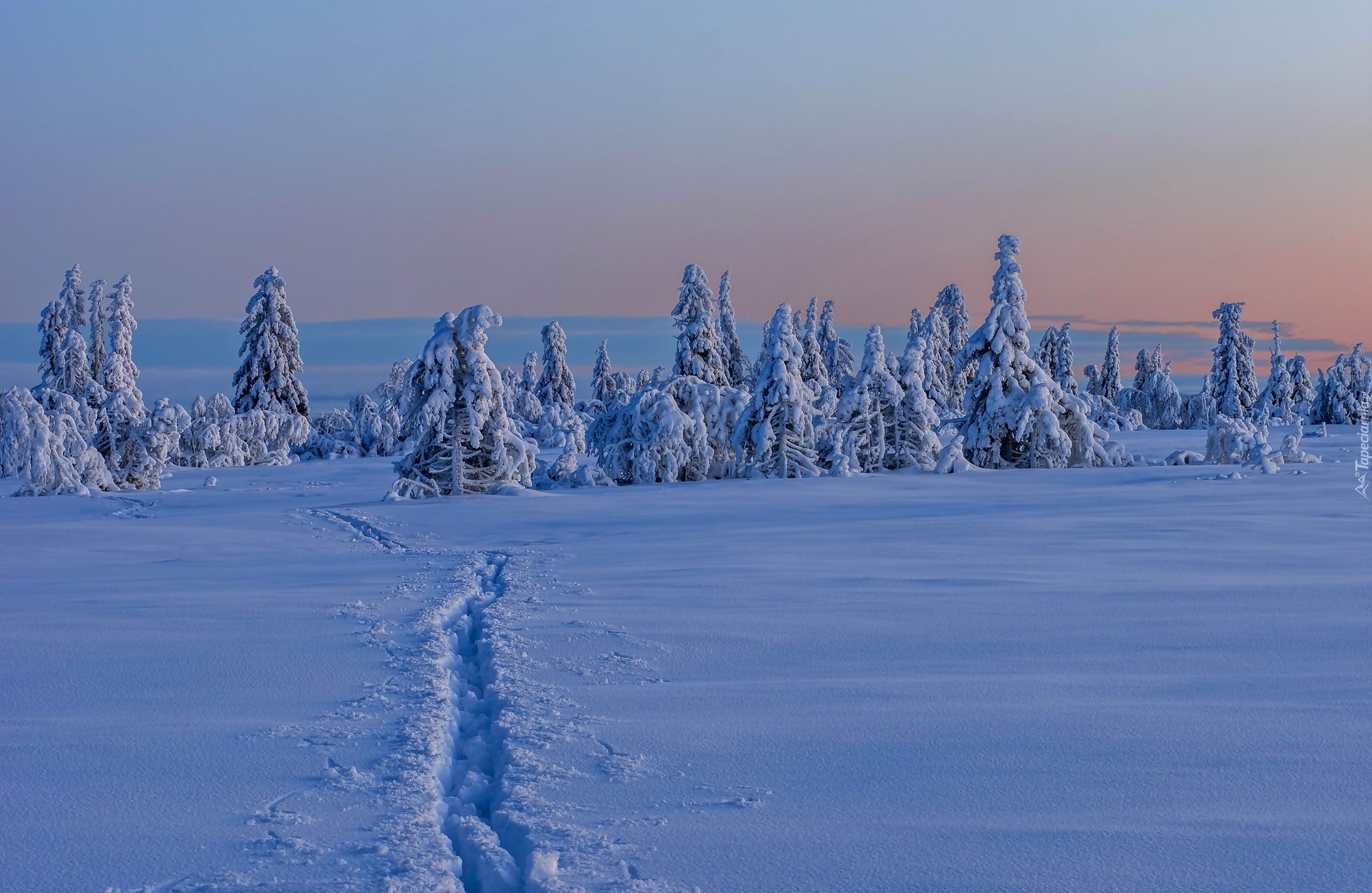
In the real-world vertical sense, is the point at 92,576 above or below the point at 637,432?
below

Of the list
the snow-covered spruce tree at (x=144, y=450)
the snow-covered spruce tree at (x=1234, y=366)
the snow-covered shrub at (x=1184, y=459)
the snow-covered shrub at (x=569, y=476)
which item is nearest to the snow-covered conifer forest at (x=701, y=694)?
the snow-covered shrub at (x=569, y=476)

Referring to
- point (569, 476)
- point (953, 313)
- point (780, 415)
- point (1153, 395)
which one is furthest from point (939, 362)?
point (569, 476)

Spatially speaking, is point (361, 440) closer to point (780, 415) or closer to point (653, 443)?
point (653, 443)

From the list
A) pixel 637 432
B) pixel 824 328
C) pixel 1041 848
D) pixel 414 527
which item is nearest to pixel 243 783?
pixel 1041 848

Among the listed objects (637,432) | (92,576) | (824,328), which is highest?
(824,328)

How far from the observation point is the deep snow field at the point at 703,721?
3637 millimetres

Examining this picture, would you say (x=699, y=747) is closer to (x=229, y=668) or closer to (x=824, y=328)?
(x=229, y=668)

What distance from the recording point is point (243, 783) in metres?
4.42

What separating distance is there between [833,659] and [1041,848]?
312 centimetres

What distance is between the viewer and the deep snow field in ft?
11.9

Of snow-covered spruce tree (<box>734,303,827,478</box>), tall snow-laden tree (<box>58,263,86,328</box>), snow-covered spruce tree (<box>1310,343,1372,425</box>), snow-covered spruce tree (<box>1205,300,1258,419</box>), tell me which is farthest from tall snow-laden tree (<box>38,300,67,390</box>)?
snow-covered spruce tree (<box>1310,343,1372,425</box>)

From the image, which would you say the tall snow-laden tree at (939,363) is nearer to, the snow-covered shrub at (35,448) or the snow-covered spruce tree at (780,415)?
the snow-covered spruce tree at (780,415)

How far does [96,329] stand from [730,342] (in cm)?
3086

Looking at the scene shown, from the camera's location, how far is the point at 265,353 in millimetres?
45344
